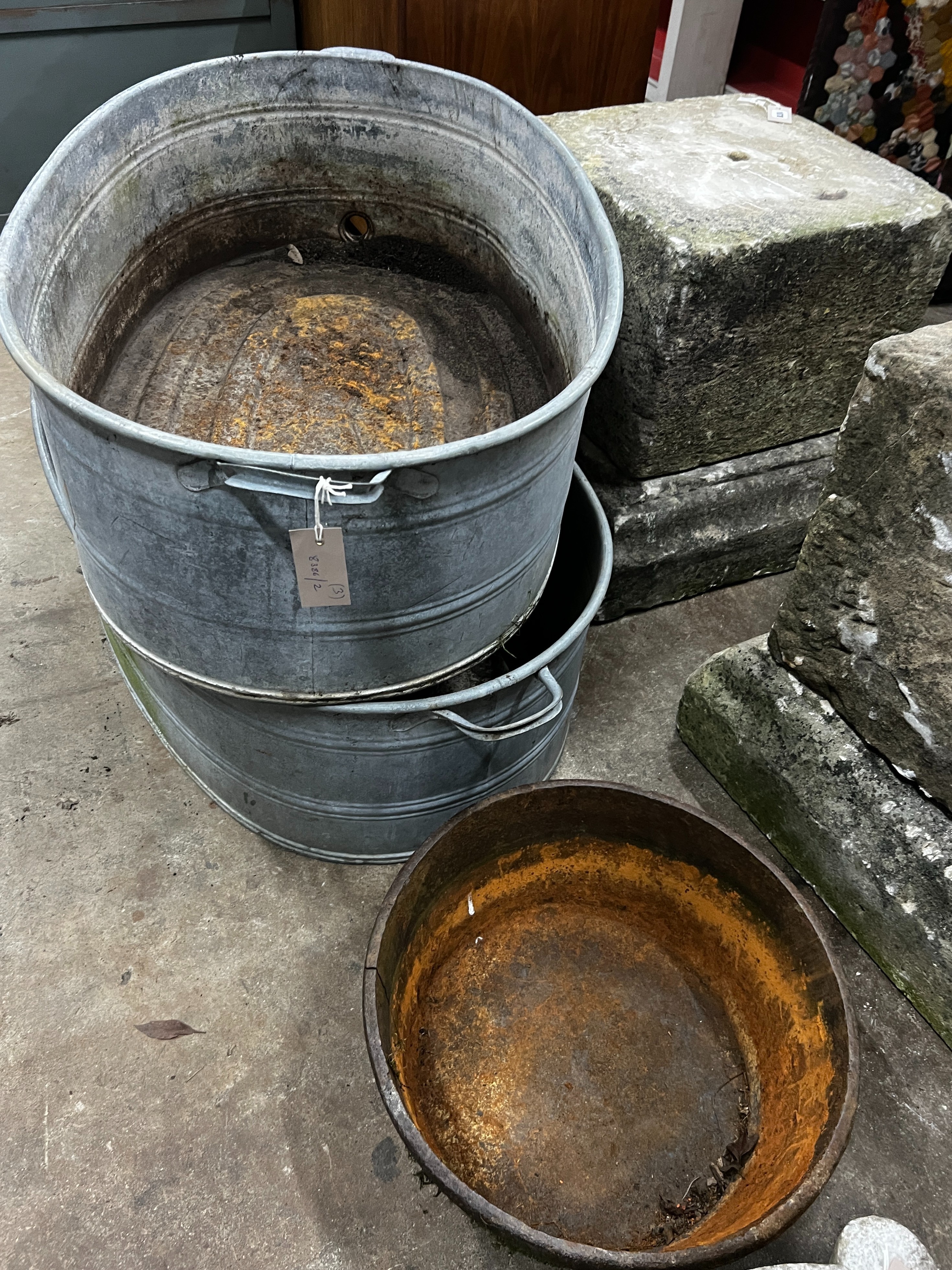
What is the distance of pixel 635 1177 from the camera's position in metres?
1.34

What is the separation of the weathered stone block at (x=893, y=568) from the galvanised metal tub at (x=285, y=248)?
484 millimetres

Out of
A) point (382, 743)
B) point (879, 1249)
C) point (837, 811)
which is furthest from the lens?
point (837, 811)

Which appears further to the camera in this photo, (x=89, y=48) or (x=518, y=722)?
(x=89, y=48)

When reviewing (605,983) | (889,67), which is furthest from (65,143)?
(889,67)

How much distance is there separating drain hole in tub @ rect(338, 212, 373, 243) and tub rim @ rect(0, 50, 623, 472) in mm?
692

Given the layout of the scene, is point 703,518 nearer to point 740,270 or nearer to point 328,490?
point 740,270

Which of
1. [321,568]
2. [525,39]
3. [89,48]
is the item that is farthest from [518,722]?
[89,48]

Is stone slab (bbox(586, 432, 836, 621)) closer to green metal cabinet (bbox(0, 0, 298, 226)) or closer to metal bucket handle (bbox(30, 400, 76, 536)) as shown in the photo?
metal bucket handle (bbox(30, 400, 76, 536))

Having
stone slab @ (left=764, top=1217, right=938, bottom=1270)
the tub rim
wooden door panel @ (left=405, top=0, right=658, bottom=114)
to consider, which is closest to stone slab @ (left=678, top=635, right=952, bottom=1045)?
stone slab @ (left=764, top=1217, right=938, bottom=1270)

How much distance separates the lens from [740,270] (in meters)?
1.68

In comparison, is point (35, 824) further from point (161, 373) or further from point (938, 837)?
point (938, 837)

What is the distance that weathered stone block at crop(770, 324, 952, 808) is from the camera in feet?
4.39

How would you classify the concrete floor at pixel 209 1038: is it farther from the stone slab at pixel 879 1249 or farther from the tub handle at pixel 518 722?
the tub handle at pixel 518 722

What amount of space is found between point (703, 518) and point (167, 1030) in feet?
5.13
